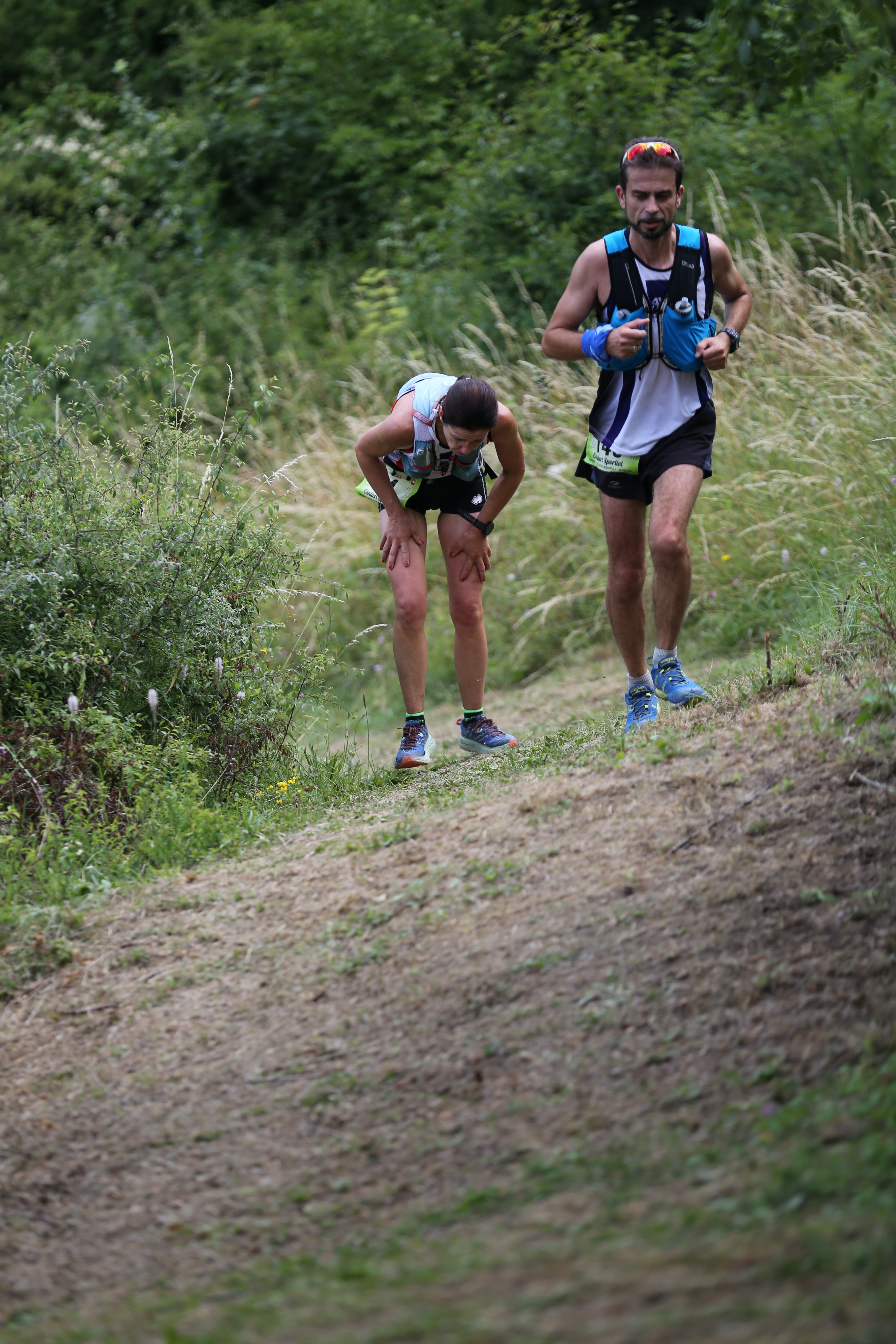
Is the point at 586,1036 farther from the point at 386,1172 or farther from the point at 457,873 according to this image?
the point at 457,873

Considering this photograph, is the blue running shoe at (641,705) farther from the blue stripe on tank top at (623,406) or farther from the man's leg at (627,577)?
the blue stripe on tank top at (623,406)

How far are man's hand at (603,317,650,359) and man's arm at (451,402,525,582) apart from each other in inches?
19.8

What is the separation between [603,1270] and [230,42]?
18.2 metres

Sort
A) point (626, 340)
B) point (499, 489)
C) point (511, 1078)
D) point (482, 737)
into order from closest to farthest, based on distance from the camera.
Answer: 1. point (511, 1078)
2. point (626, 340)
3. point (499, 489)
4. point (482, 737)

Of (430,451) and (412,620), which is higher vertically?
(430,451)

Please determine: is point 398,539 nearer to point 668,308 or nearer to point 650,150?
point 668,308

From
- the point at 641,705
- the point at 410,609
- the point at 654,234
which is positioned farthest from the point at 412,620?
the point at 654,234

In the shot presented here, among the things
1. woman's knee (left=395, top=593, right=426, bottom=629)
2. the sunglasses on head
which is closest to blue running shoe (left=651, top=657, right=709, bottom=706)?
woman's knee (left=395, top=593, right=426, bottom=629)

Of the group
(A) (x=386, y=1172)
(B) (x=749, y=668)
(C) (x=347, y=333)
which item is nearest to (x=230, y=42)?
(C) (x=347, y=333)

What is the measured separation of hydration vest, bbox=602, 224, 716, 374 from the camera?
5.02 meters

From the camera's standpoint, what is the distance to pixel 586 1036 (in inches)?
112

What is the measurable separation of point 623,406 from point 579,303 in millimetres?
423

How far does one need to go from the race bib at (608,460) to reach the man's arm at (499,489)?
0.89 feet

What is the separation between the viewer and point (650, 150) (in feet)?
16.2
